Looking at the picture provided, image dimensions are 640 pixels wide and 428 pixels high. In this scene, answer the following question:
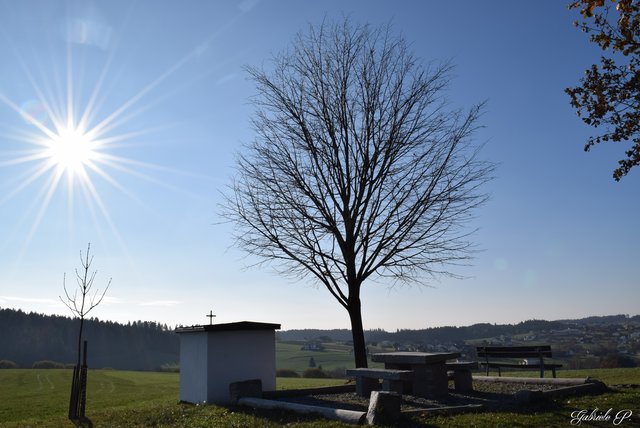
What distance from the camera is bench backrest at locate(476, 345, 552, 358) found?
14.3m

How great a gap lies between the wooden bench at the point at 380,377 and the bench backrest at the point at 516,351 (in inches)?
195

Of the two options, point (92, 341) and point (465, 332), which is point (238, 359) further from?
point (92, 341)

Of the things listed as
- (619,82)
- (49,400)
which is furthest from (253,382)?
(49,400)

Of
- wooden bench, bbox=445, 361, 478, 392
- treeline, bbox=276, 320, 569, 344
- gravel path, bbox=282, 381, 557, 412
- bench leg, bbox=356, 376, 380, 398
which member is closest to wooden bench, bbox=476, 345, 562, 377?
gravel path, bbox=282, 381, 557, 412

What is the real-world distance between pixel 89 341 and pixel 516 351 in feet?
386

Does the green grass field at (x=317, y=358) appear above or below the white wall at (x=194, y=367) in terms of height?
below

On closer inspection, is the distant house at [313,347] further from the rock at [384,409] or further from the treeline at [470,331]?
the rock at [384,409]

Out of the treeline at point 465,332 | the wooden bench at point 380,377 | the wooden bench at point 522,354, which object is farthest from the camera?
the treeline at point 465,332

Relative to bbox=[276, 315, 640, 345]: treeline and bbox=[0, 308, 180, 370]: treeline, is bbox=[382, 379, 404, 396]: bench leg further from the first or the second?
bbox=[0, 308, 180, 370]: treeline

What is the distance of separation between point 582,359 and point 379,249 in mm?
29339

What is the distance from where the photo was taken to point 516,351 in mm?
15109

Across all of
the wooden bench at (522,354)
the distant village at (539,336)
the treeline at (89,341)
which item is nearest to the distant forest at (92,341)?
the treeline at (89,341)

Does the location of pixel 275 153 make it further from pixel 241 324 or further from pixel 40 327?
pixel 40 327

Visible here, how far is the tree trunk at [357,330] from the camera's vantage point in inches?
578
